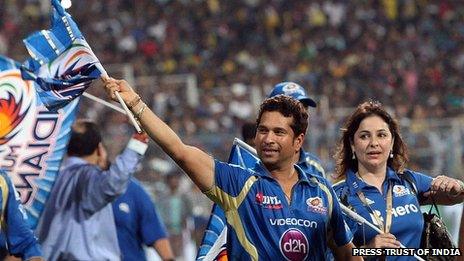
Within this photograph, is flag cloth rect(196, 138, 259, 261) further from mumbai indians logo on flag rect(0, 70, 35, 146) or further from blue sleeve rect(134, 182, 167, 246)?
blue sleeve rect(134, 182, 167, 246)

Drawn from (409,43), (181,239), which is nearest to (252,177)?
(181,239)

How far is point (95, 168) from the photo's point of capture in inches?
435

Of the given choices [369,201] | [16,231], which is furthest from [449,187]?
[16,231]

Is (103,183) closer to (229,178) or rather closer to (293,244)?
(229,178)

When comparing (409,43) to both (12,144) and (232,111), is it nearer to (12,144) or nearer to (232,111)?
(232,111)

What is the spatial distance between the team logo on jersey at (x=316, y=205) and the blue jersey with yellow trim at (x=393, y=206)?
1056 mm

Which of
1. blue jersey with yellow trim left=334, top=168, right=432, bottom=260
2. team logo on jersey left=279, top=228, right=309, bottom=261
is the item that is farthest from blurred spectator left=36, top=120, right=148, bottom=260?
team logo on jersey left=279, top=228, right=309, bottom=261

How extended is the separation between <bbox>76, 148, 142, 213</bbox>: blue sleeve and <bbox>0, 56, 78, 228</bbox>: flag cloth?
0.72 m

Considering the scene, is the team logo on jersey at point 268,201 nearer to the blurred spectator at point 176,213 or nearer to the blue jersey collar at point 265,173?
the blue jersey collar at point 265,173

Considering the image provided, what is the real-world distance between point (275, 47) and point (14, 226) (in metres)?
22.5

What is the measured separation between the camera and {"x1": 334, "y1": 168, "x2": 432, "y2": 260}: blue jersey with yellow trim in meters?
8.54

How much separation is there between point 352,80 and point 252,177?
69.2 feet

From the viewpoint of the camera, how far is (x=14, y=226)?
8258 millimetres

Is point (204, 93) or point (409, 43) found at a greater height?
point (409, 43)
